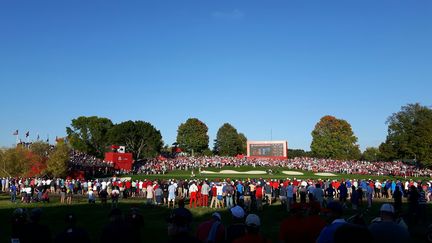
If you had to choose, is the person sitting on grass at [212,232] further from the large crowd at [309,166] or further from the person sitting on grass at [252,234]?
the large crowd at [309,166]

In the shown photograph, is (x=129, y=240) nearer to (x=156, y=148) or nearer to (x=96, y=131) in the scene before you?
(x=156, y=148)

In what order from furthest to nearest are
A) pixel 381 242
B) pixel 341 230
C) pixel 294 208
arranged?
pixel 294 208 < pixel 381 242 < pixel 341 230

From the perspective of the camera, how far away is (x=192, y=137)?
389 ft

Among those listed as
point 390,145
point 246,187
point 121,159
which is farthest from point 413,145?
point 246,187

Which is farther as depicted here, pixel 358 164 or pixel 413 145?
pixel 413 145

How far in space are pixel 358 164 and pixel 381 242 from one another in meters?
66.0

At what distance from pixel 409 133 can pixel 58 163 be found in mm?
64329

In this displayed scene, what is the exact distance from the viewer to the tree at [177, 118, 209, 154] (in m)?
118

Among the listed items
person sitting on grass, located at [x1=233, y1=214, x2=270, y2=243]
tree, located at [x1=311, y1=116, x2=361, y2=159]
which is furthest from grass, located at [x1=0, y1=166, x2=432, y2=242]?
tree, located at [x1=311, y1=116, x2=361, y2=159]

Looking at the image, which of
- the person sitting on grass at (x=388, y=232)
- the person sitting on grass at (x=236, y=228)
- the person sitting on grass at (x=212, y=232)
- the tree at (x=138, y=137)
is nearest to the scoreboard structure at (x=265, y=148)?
the tree at (x=138, y=137)

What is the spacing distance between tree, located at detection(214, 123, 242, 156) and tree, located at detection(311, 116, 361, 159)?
76.0 ft

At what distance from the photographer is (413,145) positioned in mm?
73750

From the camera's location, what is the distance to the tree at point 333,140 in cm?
10738

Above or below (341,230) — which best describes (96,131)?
above
